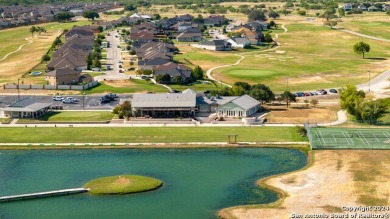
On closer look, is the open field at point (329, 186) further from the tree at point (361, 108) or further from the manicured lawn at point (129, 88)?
the manicured lawn at point (129, 88)

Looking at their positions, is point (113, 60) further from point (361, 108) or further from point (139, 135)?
point (361, 108)

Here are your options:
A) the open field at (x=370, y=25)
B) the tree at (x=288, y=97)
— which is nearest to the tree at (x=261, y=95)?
the tree at (x=288, y=97)

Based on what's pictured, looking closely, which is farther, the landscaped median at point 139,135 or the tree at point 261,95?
the tree at point 261,95

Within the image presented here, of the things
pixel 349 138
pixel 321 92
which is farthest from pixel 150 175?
pixel 321 92

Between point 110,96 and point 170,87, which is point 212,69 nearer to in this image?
point 170,87

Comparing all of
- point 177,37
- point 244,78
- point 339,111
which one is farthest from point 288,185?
point 177,37

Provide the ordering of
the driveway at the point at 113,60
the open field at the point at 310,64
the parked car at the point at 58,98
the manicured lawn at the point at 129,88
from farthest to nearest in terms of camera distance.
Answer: the driveway at the point at 113,60 < the open field at the point at 310,64 < the manicured lawn at the point at 129,88 < the parked car at the point at 58,98

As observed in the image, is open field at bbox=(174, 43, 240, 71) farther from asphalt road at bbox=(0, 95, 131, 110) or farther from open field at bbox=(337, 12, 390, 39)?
open field at bbox=(337, 12, 390, 39)
